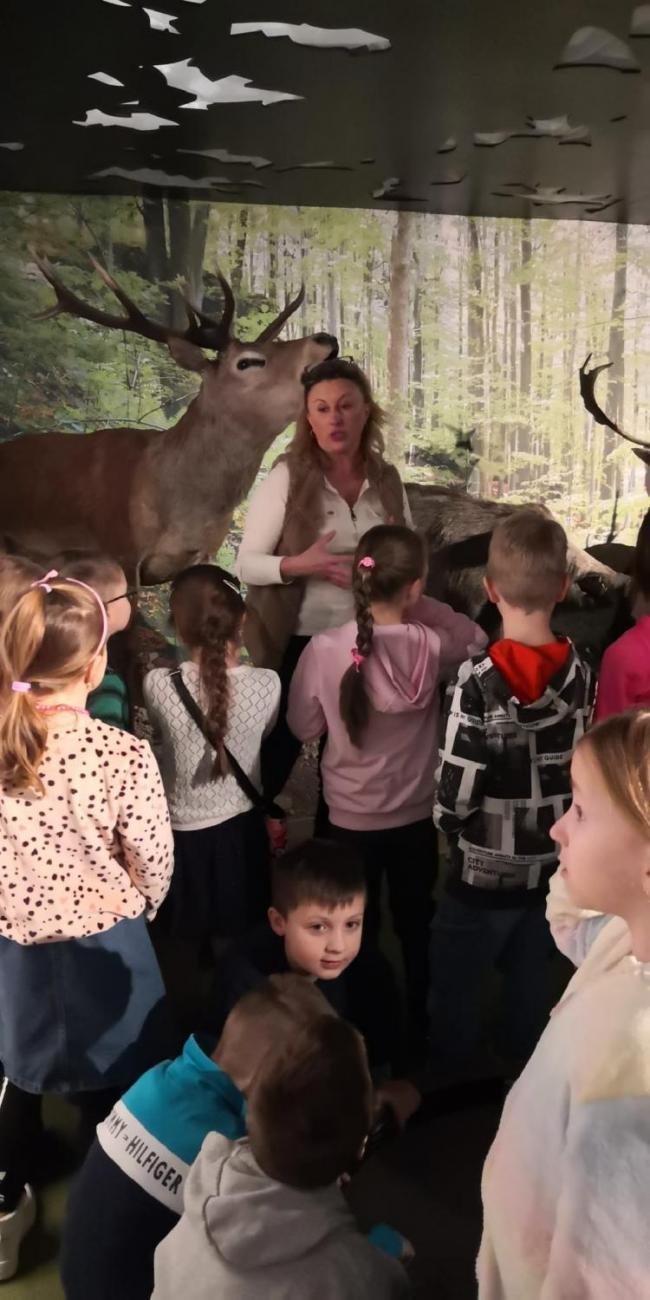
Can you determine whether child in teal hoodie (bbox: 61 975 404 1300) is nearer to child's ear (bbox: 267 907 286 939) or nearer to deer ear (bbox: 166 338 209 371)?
child's ear (bbox: 267 907 286 939)

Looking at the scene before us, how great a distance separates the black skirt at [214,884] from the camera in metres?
2.64

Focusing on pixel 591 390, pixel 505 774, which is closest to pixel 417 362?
pixel 591 390

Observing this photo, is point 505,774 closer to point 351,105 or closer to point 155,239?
point 351,105

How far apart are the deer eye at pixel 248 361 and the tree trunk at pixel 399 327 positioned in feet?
2.00

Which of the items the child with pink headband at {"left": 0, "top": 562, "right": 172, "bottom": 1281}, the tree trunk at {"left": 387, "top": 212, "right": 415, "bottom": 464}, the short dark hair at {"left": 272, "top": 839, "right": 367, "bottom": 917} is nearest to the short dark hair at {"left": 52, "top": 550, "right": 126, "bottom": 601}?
the child with pink headband at {"left": 0, "top": 562, "right": 172, "bottom": 1281}

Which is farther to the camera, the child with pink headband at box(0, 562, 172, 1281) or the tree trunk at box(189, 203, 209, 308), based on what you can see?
the tree trunk at box(189, 203, 209, 308)

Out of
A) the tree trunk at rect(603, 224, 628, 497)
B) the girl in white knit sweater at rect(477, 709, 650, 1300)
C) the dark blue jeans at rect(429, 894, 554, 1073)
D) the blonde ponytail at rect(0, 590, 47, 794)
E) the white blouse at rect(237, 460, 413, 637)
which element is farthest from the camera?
the tree trunk at rect(603, 224, 628, 497)

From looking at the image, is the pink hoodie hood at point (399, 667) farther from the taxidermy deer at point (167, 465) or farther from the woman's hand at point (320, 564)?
the taxidermy deer at point (167, 465)

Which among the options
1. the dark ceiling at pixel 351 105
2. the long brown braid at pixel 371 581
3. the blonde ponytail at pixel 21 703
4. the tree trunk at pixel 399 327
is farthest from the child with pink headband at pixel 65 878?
the tree trunk at pixel 399 327

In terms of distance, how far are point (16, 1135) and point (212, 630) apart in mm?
1331

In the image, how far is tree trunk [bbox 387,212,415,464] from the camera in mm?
4012

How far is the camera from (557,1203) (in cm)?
109

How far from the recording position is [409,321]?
4082mm

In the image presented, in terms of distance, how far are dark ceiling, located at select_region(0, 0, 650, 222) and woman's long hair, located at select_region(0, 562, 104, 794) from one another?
4.72 feet
